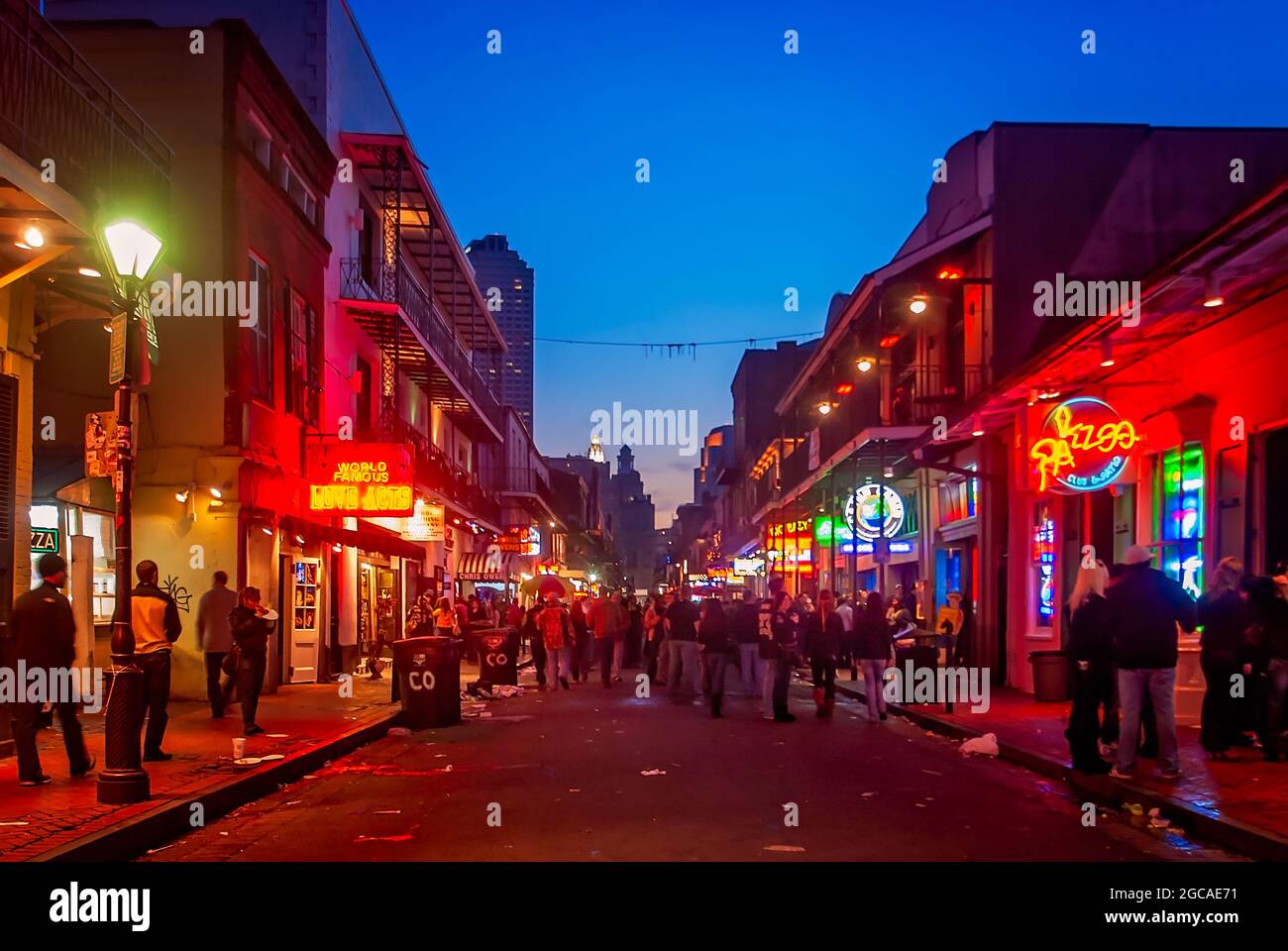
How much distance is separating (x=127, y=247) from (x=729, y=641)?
10.8m

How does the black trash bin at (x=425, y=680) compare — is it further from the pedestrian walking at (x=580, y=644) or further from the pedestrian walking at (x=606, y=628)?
the pedestrian walking at (x=580, y=644)

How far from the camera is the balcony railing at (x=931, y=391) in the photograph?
2462cm

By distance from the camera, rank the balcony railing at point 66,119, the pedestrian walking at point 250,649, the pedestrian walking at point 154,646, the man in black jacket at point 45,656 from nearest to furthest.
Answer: the man in black jacket at point 45,656 → the balcony railing at point 66,119 → the pedestrian walking at point 154,646 → the pedestrian walking at point 250,649

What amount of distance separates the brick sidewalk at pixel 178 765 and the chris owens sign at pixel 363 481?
333 centimetres

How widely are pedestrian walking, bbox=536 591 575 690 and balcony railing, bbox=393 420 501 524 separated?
4.39m

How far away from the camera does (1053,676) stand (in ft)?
59.5

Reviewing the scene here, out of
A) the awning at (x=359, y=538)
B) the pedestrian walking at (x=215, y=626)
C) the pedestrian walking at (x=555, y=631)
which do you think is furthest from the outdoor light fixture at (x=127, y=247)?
the pedestrian walking at (x=555, y=631)

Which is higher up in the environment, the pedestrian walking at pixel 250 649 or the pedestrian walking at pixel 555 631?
the pedestrian walking at pixel 250 649

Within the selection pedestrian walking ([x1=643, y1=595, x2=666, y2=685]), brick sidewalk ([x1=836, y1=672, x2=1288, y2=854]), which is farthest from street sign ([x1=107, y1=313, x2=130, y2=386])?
pedestrian walking ([x1=643, y1=595, x2=666, y2=685])

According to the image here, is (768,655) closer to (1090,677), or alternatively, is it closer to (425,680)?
(425,680)

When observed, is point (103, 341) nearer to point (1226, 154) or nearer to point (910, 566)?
point (1226, 154)

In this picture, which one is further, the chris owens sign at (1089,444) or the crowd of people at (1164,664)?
the chris owens sign at (1089,444)

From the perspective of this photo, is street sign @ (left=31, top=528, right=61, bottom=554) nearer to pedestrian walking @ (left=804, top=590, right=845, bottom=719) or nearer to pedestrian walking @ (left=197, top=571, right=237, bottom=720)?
pedestrian walking @ (left=197, top=571, right=237, bottom=720)
